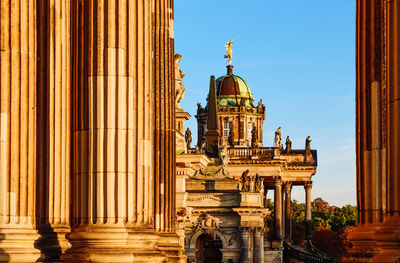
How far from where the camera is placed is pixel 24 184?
67.2 ft

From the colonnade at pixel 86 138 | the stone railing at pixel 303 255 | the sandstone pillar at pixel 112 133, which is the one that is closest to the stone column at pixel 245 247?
the stone railing at pixel 303 255

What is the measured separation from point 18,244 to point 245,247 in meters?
84.8

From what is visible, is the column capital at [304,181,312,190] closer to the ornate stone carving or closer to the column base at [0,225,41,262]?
the ornate stone carving

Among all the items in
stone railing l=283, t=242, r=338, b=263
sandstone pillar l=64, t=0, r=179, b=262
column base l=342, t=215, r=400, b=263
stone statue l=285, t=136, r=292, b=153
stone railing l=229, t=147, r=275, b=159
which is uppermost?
stone statue l=285, t=136, r=292, b=153

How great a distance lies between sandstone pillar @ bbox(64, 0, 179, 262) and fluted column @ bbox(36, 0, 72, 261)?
42.4 inches

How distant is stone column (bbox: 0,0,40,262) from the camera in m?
19.9

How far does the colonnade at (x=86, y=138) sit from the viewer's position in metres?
20.0

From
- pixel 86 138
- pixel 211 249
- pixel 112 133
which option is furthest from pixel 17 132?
pixel 211 249

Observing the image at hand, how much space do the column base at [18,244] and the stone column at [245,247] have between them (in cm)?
8397

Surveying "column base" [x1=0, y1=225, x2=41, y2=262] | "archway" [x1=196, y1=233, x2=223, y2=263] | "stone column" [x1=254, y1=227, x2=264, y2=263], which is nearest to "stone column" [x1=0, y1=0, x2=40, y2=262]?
"column base" [x1=0, y1=225, x2=41, y2=262]

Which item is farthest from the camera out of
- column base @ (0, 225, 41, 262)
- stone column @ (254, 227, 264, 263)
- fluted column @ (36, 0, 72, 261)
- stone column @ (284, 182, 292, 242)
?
stone column @ (284, 182, 292, 242)

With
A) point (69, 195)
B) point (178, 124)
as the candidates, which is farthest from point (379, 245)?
point (178, 124)

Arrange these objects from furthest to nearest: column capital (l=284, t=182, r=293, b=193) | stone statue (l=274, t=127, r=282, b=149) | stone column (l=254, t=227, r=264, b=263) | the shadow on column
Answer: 1. column capital (l=284, t=182, r=293, b=193)
2. stone statue (l=274, t=127, r=282, b=149)
3. stone column (l=254, t=227, r=264, b=263)
4. the shadow on column

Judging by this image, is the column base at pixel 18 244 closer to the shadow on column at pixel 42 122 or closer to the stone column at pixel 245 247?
the shadow on column at pixel 42 122
